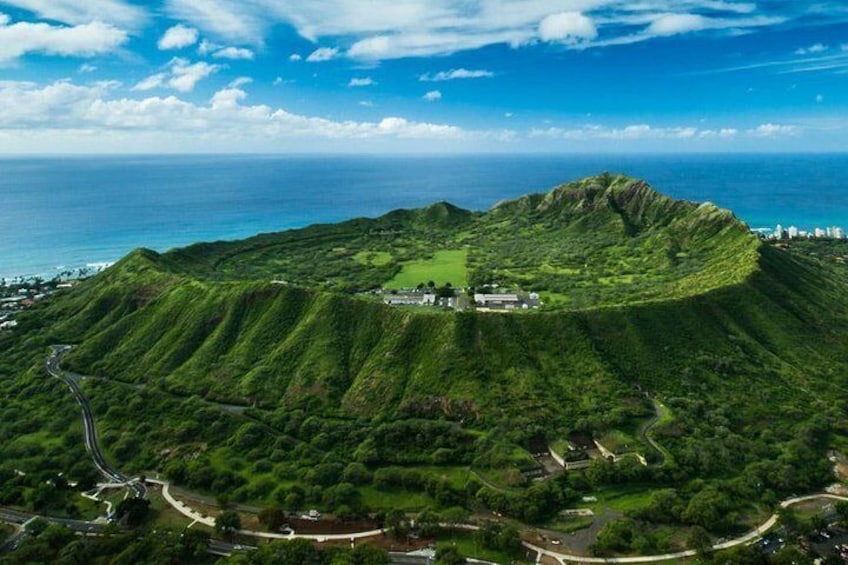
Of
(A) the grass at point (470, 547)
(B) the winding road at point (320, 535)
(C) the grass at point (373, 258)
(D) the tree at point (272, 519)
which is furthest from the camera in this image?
(C) the grass at point (373, 258)

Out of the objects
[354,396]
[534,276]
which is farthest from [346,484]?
[534,276]

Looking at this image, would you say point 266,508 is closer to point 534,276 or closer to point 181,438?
point 181,438

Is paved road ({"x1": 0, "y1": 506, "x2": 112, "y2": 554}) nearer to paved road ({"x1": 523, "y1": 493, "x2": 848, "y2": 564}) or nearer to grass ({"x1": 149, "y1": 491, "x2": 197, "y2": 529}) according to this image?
grass ({"x1": 149, "y1": 491, "x2": 197, "y2": 529})

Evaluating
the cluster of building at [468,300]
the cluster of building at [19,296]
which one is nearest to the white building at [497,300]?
the cluster of building at [468,300]

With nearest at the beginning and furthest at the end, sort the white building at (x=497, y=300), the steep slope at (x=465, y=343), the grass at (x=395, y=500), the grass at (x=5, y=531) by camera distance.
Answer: the grass at (x=5, y=531), the grass at (x=395, y=500), the steep slope at (x=465, y=343), the white building at (x=497, y=300)

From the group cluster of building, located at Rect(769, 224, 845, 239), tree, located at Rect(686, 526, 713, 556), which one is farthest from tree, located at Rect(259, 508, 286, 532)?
cluster of building, located at Rect(769, 224, 845, 239)

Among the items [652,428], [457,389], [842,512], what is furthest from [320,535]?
[842,512]

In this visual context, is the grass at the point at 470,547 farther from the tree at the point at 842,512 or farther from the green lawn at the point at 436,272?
the green lawn at the point at 436,272

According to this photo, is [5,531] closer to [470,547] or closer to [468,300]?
[470,547]
